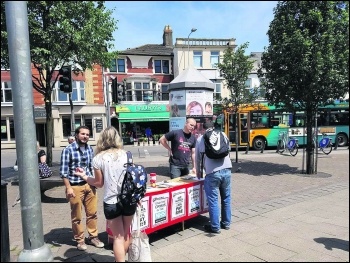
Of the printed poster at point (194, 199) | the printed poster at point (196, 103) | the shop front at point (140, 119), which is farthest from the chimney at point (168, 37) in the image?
the printed poster at point (194, 199)

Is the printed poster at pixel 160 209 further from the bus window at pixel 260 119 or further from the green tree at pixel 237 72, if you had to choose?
the bus window at pixel 260 119

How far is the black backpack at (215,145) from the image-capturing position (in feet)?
13.7

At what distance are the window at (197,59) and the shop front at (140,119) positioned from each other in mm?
5633

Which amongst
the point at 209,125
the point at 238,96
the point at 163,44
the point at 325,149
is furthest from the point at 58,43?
the point at 163,44

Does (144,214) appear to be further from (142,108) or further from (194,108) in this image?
(142,108)

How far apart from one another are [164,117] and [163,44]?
36.7 feet

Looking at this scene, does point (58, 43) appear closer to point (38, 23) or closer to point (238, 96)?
point (38, 23)

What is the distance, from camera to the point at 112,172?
3.06 meters

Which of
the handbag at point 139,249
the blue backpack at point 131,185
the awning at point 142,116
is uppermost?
the awning at point 142,116

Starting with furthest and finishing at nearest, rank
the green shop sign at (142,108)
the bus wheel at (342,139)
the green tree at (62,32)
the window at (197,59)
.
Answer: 1. the window at (197,59)
2. the green shop sign at (142,108)
3. the bus wheel at (342,139)
4. the green tree at (62,32)

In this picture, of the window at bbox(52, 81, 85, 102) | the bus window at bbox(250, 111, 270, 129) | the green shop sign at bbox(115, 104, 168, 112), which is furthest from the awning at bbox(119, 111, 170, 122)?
the bus window at bbox(250, 111, 270, 129)

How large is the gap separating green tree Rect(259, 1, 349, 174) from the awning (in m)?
21.0

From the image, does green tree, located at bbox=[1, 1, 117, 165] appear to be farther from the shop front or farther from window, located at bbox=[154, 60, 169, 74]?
window, located at bbox=[154, 60, 169, 74]

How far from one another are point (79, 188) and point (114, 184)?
1.13 m
